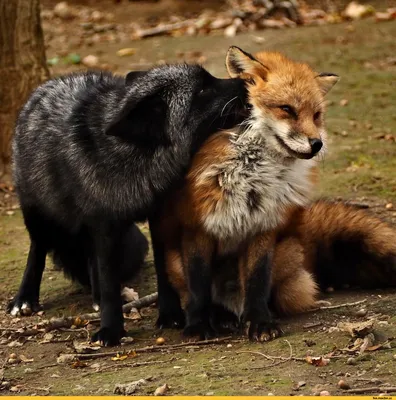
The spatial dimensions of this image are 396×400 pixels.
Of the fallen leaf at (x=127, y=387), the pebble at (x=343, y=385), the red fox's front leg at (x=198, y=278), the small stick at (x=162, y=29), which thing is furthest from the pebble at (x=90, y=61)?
the pebble at (x=343, y=385)

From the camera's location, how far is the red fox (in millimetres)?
5340

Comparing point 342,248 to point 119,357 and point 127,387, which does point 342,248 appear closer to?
point 119,357

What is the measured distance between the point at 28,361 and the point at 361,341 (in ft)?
6.49

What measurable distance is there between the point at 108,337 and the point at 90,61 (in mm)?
9360

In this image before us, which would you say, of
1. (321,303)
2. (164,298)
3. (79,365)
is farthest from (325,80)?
(79,365)

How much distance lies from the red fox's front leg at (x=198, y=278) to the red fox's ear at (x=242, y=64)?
1.04 m

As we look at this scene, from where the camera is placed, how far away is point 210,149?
545 centimetres

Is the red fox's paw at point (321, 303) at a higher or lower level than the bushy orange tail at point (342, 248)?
lower

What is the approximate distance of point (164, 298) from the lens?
5.88 meters

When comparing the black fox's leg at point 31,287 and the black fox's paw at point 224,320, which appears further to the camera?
the black fox's leg at point 31,287

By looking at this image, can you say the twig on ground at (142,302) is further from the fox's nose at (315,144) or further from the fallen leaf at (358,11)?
the fallen leaf at (358,11)

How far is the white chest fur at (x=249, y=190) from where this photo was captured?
5.35 m

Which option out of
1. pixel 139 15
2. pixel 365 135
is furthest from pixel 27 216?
pixel 139 15

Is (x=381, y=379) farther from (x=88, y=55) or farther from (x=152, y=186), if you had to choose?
(x=88, y=55)
